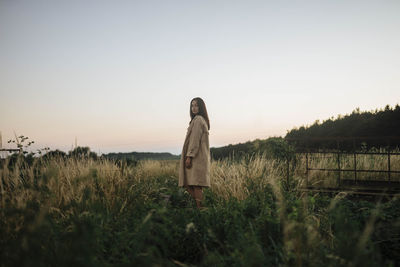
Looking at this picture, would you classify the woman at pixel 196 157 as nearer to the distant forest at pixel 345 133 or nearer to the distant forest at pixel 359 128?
the distant forest at pixel 345 133

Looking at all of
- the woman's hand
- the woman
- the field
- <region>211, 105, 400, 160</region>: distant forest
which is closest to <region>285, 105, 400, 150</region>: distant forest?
<region>211, 105, 400, 160</region>: distant forest

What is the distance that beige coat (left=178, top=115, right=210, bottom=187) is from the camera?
427cm

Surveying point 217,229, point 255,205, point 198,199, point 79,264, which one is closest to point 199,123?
point 198,199

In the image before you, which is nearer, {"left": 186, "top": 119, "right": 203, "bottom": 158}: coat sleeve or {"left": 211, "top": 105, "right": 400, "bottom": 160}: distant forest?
{"left": 186, "top": 119, "right": 203, "bottom": 158}: coat sleeve

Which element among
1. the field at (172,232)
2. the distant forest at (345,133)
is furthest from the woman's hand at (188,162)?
the distant forest at (345,133)

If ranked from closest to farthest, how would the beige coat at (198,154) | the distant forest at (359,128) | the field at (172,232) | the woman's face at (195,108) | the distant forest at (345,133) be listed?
the field at (172,232)
the beige coat at (198,154)
the woman's face at (195,108)
the distant forest at (345,133)
the distant forest at (359,128)

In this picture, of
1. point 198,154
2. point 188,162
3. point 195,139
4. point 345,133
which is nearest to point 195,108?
point 195,139

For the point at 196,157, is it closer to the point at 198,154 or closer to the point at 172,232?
the point at 198,154

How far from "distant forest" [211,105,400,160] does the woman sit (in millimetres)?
3427

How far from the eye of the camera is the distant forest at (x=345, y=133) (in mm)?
7581

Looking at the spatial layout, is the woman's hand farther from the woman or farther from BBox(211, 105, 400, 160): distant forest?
BBox(211, 105, 400, 160): distant forest

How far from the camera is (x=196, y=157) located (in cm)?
434

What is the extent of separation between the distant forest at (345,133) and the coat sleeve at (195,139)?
141 inches

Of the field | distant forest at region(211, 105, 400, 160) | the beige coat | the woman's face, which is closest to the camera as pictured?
the field
